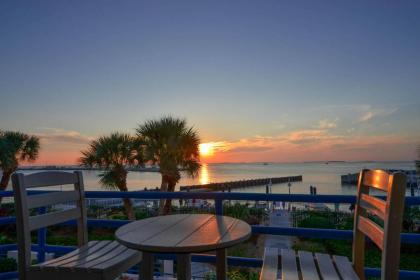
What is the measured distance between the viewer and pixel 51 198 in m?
1.94

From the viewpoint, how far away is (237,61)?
11227mm

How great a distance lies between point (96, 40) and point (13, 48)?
2572mm

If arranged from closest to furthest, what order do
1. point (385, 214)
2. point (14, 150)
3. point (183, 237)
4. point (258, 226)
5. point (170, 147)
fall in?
point (385, 214), point (183, 237), point (258, 226), point (170, 147), point (14, 150)

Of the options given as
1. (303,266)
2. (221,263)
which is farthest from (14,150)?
(303,266)

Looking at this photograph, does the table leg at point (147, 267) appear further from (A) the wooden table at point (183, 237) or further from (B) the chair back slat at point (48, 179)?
(B) the chair back slat at point (48, 179)

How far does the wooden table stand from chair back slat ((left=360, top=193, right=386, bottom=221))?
63 centimetres

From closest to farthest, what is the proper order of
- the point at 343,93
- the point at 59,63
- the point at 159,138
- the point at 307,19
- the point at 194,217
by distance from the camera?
the point at 194,217 < the point at 307,19 < the point at 59,63 < the point at 159,138 < the point at 343,93

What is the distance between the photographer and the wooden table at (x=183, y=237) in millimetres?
1312

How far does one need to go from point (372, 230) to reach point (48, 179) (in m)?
1.98

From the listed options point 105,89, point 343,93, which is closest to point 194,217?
point 105,89

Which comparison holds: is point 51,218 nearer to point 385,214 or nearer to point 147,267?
point 147,267

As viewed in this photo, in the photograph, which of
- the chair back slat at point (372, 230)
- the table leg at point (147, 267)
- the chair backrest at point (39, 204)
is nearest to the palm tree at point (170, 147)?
the chair backrest at point (39, 204)

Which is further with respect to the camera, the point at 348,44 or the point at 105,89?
the point at 105,89

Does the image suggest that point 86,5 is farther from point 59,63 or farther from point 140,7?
point 59,63
